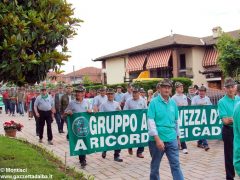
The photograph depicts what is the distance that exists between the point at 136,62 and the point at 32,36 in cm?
4295

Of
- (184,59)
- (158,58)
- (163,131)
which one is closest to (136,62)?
(158,58)

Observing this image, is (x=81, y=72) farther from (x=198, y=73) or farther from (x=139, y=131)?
(x=139, y=131)

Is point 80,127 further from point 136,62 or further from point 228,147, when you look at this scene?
point 136,62

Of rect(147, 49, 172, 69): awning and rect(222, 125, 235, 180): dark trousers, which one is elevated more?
rect(147, 49, 172, 69): awning

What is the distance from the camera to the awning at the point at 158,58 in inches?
1713

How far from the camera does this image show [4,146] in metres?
10.5

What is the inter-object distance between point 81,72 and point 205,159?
97438 mm

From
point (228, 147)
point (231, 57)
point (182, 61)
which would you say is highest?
point (182, 61)

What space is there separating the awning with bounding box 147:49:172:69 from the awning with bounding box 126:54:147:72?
4.38 feet

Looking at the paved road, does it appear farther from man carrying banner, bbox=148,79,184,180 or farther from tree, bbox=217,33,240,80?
tree, bbox=217,33,240,80

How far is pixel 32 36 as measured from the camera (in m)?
6.10

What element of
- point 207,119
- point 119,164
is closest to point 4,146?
point 119,164

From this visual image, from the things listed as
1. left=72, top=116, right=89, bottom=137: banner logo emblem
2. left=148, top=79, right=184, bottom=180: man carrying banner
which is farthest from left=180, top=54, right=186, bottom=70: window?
left=148, top=79, right=184, bottom=180: man carrying banner

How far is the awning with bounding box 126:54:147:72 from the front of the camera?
156 ft
